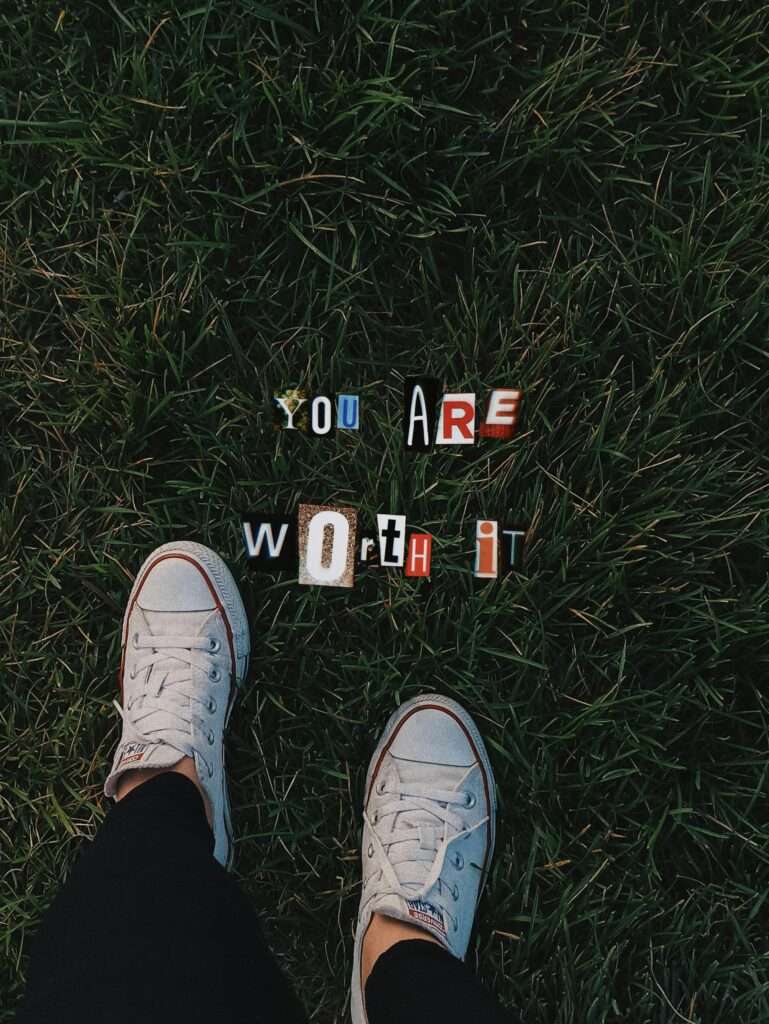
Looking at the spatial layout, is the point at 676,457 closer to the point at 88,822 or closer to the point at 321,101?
the point at 321,101

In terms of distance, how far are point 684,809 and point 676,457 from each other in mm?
668

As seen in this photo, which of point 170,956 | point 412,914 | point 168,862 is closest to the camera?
point 170,956

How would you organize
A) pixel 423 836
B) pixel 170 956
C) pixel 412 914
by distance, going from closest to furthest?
pixel 170 956 → pixel 412 914 → pixel 423 836

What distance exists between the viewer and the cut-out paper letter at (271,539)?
1.42 meters

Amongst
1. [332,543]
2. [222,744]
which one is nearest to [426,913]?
[222,744]

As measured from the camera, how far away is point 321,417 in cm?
141

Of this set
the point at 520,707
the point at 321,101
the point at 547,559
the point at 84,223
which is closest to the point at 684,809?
the point at 520,707

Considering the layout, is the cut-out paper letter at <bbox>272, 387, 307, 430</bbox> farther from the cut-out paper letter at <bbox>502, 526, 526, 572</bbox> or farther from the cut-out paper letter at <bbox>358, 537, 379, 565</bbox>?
the cut-out paper letter at <bbox>502, 526, 526, 572</bbox>

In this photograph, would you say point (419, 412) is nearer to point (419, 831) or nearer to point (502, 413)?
point (502, 413)

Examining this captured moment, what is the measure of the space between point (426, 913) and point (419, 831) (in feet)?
0.48

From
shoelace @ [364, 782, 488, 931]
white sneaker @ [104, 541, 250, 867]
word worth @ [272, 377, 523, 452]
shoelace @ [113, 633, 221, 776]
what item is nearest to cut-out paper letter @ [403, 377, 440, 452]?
word worth @ [272, 377, 523, 452]

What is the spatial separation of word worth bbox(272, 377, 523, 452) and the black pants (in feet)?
2.56

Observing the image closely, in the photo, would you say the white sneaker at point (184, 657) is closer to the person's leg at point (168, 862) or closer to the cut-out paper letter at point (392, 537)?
the person's leg at point (168, 862)

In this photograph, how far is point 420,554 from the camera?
139 centimetres
